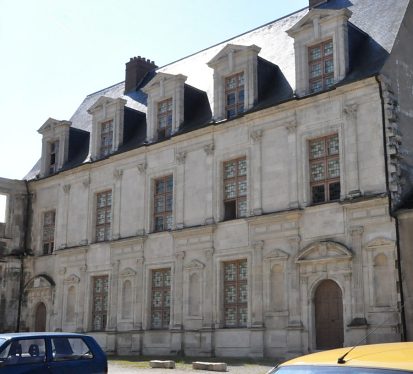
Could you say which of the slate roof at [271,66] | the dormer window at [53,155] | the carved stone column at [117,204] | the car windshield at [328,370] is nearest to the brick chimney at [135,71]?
the slate roof at [271,66]

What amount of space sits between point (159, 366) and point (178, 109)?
32.9ft

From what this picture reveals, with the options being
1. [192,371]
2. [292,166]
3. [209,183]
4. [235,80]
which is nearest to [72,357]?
[192,371]

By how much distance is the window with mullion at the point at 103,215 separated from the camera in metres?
25.8

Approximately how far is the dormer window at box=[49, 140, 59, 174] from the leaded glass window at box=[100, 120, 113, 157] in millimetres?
3323

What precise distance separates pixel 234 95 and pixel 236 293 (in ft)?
22.6

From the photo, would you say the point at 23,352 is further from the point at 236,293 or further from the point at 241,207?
the point at 241,207

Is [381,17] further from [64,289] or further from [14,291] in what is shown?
[14,291]

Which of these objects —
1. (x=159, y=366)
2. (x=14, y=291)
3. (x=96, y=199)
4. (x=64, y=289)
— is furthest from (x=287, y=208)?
(x=14, y=291)

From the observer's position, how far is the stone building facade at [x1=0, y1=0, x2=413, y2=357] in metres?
17.9

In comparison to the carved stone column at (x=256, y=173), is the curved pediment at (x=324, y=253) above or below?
below

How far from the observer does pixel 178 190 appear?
904 inches

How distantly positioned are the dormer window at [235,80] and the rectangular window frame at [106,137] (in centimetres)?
627

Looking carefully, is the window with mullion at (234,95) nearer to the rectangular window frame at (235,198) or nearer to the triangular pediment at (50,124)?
the rectangular window frame at (235,198)

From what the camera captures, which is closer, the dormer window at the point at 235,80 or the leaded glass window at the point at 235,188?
the leaded glass window at the point at 235,188
